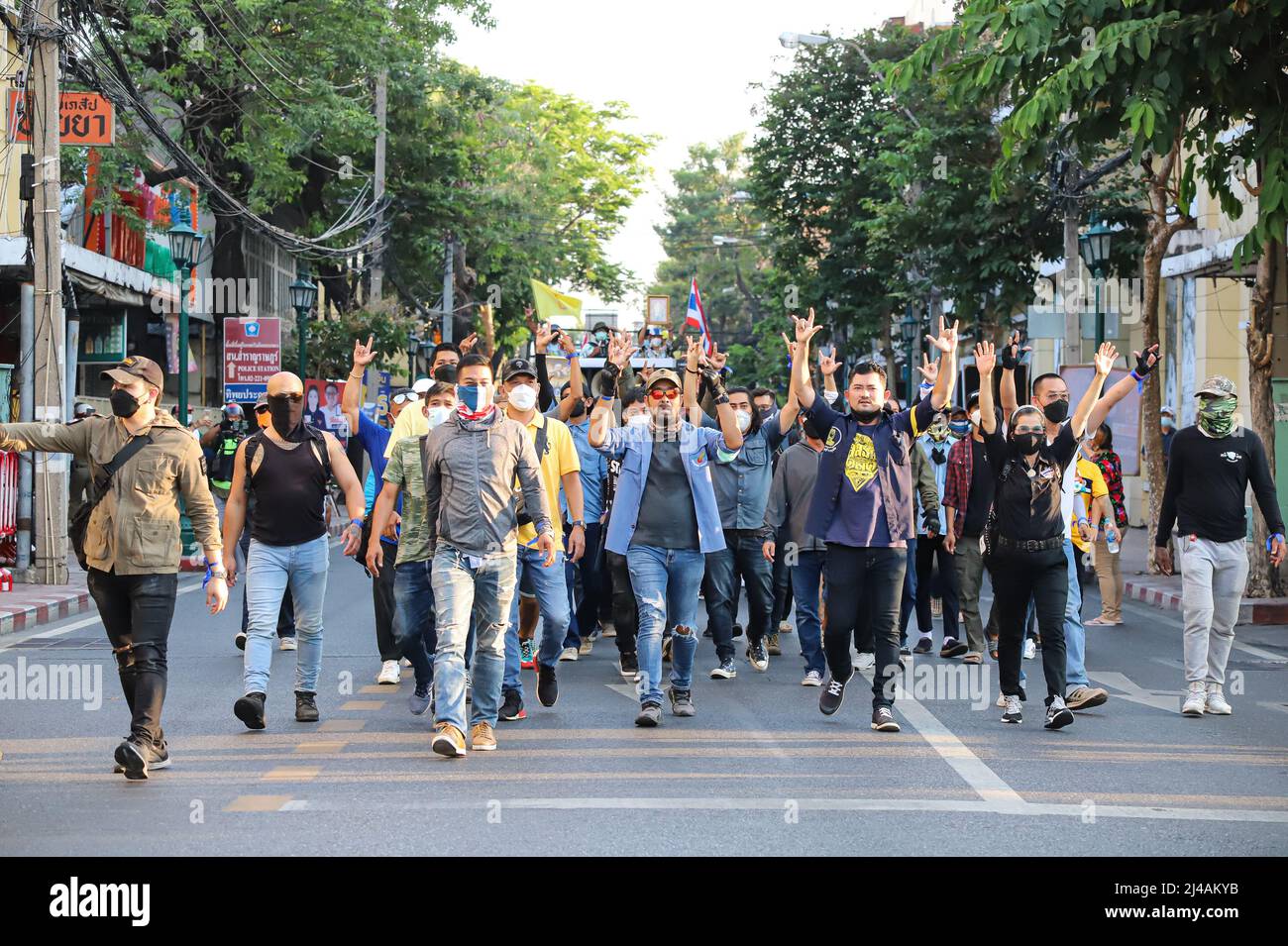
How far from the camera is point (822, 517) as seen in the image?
946 centimetres

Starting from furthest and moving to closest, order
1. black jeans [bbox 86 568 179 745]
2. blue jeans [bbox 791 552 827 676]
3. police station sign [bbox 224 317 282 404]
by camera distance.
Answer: police station sign [bbox 224 317 282 404]
blue jeans [bbox 791 552 827 676]
black jeans [bbox 86 568 179 745]

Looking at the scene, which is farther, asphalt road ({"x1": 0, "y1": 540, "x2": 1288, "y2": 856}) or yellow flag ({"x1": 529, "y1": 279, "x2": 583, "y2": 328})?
yellow flag ({"x1": 529, "y1": 279, "x2": 583, "y2": 328})

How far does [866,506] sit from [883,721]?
3.82 ft

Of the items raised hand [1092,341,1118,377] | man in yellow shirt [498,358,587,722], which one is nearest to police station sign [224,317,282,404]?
man in yellow shirt [498,358,587,722]

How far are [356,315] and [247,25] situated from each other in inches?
384

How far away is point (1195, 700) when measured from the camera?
10164mm

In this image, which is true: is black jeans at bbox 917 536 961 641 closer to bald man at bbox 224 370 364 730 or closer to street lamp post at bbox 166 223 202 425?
bald man at bbox 224 370 364 730

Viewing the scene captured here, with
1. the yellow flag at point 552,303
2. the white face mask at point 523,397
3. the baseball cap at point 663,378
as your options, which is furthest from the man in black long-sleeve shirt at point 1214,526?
the yellow flag at point 552,303

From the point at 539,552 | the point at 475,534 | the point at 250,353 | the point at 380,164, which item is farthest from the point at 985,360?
the point at 380,164

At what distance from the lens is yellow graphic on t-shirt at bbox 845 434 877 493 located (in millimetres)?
9352

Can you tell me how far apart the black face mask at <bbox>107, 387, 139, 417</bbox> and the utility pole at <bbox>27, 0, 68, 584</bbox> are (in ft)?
33.3

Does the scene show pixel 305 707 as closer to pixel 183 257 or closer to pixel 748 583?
pixel 748 583

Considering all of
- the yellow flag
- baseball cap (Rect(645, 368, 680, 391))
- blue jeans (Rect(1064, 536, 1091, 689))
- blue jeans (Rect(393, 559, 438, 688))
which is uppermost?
the yellow flag
